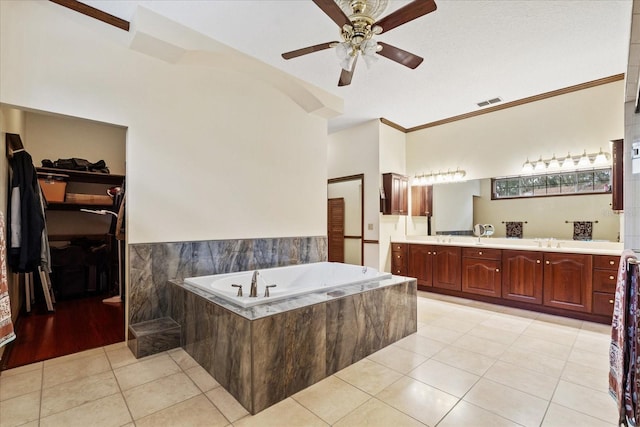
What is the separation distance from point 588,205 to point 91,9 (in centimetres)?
561

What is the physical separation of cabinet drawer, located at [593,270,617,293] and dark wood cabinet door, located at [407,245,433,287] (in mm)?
1887

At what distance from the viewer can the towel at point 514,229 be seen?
14.1ft

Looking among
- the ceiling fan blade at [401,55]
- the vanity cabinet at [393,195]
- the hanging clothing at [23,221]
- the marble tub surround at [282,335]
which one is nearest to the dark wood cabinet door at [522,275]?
the vanity cabinet at [393,195]

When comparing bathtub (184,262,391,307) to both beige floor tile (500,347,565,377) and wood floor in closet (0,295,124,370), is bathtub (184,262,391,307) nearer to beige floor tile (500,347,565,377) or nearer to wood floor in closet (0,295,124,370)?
wood floor in closet (0,295,124,370)

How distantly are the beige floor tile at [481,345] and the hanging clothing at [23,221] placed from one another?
3.77m

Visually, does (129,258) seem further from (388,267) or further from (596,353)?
(596,353)

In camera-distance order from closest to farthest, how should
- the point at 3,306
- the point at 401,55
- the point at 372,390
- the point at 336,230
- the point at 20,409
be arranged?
the point at 3,306, the point at 20,409, the point at 372,390, the point at 401,55, the point at 336,230

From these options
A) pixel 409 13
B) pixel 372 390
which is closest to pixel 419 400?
pixel 372 390

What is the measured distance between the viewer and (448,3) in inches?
95.8

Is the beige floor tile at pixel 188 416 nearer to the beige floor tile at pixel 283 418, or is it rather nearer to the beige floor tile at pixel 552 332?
the beige floor tile at pixel 283 418

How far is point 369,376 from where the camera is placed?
2215mm

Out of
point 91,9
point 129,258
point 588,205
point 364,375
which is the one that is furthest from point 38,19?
point 588,205

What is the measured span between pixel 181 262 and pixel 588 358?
3726 millimetres

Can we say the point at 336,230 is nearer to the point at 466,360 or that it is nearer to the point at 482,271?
the point at 482,271
